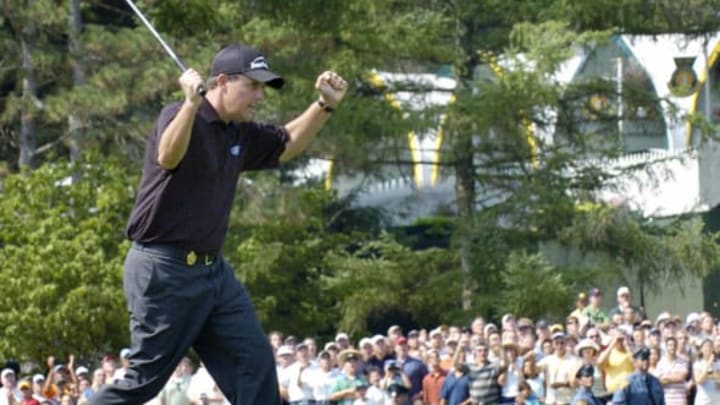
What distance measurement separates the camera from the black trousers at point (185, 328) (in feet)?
Result: 23.4

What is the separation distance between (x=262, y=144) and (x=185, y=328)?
32.6 inches

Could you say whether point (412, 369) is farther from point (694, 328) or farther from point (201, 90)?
point (201, 90)

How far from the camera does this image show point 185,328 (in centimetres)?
716

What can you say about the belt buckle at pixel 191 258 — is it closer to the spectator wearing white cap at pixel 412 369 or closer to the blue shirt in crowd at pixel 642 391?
the blue shirt in crowd at pixel 642 391

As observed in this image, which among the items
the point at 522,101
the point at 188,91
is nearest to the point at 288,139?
the point at 188,91

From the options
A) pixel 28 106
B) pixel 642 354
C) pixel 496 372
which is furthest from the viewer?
pixel 28 106

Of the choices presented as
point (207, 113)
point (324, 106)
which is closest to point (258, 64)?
point (207, 113)

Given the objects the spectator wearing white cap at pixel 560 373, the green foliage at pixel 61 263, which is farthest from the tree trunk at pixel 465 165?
the spectator wearing white cap at pixel 560 373

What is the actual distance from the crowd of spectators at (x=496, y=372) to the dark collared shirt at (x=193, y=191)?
38.2ft

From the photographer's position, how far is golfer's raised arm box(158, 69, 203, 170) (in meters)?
6.64

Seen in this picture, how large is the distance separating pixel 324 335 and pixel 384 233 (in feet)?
Answer: 7.19

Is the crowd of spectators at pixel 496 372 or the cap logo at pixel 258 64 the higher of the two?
the cap logo at pixel 258 64

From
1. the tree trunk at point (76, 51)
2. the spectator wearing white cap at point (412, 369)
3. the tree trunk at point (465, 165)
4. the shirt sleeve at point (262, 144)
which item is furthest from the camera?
the tree trunk at point (465, 165)

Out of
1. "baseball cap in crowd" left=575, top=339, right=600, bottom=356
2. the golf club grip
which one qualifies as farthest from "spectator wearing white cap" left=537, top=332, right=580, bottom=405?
the golf club grip
